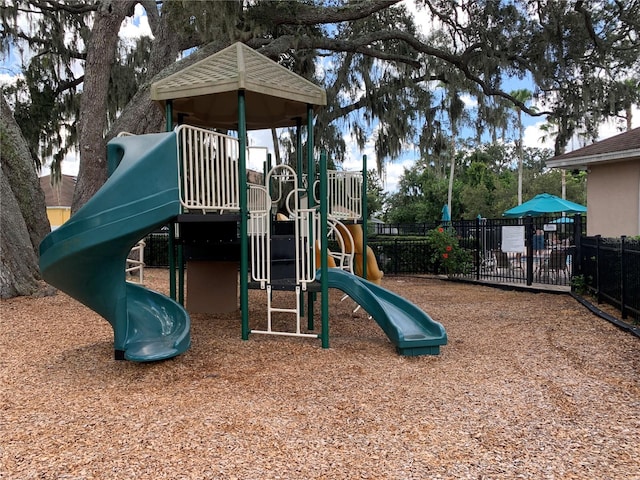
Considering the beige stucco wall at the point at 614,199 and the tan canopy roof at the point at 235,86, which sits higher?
the tan canopy roof at the point at 235,86

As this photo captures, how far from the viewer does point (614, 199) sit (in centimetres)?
998

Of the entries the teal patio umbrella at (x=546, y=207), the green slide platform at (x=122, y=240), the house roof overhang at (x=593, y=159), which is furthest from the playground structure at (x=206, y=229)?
the teal patio umbrella at (x=546, y=207)

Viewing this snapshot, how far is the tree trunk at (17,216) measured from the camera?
24.1 feet

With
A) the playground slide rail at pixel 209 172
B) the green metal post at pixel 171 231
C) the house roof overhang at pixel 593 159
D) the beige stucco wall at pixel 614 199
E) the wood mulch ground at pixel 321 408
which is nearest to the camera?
the wood mulch ground at pixel 321 408

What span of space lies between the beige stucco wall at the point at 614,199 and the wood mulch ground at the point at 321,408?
527 centimetres

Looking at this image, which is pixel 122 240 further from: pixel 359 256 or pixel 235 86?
pixel 359 256

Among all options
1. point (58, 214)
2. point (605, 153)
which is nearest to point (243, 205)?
point (605, 153)

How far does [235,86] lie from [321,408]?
311 cm

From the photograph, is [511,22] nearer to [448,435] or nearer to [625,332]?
[625,332]

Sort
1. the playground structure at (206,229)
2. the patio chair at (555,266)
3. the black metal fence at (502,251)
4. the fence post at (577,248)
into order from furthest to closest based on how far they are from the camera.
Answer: the patio chair at (555,266), the black metal fence at (502,251), the fence post at (577,248), the playground structure at (206,229)

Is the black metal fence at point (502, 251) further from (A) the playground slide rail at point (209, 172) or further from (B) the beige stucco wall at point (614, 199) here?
(A) the playground slide rail at point (209, 172)

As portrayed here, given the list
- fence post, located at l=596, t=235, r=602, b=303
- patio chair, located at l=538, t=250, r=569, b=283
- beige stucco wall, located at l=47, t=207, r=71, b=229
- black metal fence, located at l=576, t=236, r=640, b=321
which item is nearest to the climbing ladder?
black metal fence, located at l=576, t=236, r=640, b=321

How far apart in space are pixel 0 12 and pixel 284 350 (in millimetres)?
A: 11489

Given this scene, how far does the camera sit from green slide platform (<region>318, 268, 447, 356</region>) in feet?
14.8
